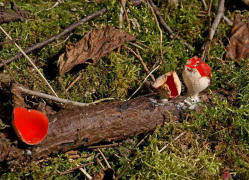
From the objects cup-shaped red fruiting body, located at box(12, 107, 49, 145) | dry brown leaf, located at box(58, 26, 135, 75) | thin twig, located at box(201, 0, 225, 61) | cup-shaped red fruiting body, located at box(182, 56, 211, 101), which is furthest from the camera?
thin twig, located at box(201, 0, 225, 61)

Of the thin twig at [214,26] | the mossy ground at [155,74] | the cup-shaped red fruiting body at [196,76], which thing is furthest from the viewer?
the thin twig at [214,26]

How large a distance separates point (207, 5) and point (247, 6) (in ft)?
1.35

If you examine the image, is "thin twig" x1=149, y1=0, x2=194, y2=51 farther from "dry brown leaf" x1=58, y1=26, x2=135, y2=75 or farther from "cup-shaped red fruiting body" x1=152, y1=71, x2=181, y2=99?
"cup-shaped red fruiting body" x1=152, y1=71, x2=181, y2=99

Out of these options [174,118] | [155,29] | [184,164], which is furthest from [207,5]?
[184,164]

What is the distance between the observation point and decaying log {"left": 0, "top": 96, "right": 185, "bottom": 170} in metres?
2.09

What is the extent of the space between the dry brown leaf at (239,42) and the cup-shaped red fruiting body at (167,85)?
2.79 feet

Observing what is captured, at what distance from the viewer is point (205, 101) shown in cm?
250

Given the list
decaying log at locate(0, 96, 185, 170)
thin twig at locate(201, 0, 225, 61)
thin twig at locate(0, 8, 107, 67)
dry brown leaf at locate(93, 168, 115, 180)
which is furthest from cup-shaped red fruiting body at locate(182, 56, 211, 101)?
thin twig at locate(0, 8, 107, 67)

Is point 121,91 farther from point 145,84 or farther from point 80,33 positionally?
point 80,33

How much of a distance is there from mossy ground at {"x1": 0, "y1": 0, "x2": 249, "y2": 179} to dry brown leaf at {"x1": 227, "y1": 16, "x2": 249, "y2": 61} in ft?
0.24

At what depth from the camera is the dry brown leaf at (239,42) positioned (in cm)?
296

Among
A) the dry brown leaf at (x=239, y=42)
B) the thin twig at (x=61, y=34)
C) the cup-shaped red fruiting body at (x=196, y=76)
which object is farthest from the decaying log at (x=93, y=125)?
the dry brown leaf at (x=239, y=42)

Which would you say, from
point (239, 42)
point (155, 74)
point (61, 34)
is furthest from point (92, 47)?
point (239, 42)

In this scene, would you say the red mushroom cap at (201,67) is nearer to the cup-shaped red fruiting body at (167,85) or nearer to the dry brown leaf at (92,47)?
the cup-shaped red fruiting body at (167,85)
